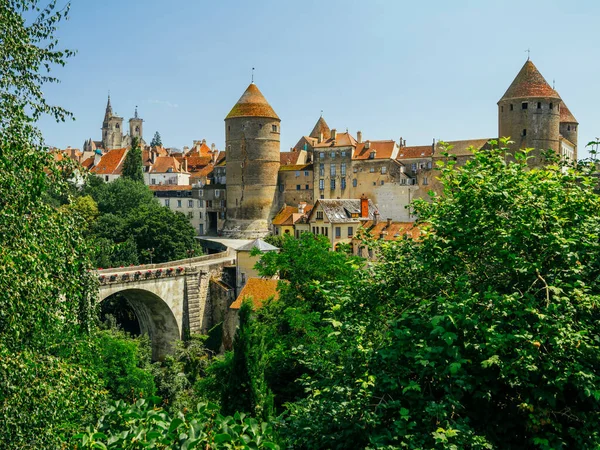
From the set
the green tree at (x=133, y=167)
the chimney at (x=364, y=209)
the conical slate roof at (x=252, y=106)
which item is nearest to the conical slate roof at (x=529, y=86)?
the chimney at (x=364, y=209)

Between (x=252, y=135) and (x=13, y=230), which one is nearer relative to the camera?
(x=13, y=230)

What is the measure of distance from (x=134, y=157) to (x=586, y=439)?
202 feet

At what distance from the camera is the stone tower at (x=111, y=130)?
13188 centimetres

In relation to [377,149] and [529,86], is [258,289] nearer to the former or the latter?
[529,86]

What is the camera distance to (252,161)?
58656 mm

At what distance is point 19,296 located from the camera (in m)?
7.90

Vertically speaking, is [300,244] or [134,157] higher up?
[134,157]

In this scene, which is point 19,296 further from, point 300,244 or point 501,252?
point 300,244

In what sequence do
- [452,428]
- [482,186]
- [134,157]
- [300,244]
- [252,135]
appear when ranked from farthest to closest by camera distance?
[134,157], [252,135], [300,244], [482,186], [452,428]

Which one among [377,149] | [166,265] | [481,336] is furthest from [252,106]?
[481,336]

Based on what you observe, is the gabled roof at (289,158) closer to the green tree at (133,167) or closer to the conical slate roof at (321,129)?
the conical slate roof at (321,129)

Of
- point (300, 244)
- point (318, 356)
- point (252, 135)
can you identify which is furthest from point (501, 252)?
point (252, 135)

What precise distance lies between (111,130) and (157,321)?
342ft

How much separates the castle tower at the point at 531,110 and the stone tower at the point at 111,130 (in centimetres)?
9716
